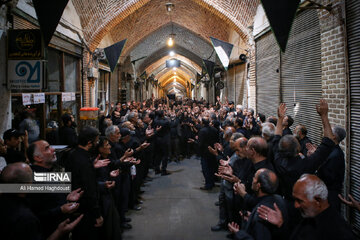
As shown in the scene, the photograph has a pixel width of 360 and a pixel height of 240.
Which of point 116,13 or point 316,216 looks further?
point 116,13

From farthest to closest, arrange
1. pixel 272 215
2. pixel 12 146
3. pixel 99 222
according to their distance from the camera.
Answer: pixel 12 146
pixel 99 222
pixel 272 215

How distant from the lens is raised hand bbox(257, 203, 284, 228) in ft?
8.03

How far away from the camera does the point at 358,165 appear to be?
473 cm

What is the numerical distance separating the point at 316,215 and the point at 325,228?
11cm

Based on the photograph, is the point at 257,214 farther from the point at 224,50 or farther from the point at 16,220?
the point at 224,50

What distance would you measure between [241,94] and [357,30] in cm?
869

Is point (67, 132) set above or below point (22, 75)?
below

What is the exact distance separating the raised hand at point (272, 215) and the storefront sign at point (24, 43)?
5.13m

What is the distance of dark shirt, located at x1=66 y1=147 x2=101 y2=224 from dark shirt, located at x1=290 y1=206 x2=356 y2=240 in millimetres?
2235

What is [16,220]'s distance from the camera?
2176 millimetres

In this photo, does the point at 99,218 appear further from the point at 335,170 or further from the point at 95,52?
the point at 95,52

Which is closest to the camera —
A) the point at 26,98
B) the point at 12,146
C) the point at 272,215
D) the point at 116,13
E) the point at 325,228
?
the point at 325,228

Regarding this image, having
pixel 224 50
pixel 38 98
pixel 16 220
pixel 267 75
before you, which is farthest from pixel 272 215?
pixel 224 50

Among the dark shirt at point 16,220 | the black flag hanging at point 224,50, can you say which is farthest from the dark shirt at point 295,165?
the black flag hanging at point 224,50
